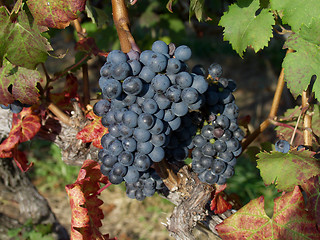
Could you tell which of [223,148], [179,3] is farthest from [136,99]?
[179,3]

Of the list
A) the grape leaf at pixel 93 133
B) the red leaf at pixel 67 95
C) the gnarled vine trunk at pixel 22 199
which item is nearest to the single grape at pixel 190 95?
the grape leaf at pixel 93 133

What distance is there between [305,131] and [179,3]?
4.57 ft

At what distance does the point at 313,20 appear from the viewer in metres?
1.09

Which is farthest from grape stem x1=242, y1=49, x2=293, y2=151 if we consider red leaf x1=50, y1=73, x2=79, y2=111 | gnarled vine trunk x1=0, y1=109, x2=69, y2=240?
gnarled vine trunk x1=0, y1=109, x2=69, y2=240

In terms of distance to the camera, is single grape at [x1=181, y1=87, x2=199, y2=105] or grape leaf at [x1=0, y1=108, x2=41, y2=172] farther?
grape leaf at [x1=0, y1=108, x2=41, y2=172]

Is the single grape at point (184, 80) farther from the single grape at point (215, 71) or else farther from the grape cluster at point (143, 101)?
the single grape at point (215, 71)

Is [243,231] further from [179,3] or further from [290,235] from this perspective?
[179,3]

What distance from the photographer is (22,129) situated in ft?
4.95

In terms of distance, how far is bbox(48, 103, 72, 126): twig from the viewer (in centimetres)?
158

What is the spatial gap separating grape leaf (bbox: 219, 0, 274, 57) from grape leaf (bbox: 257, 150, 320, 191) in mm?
388

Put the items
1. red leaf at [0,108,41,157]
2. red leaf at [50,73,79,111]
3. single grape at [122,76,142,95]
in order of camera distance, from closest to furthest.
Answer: single grape at [122,76,142,95], red leaf at [0,108,41,157], red leaf at [50,73,79,111]

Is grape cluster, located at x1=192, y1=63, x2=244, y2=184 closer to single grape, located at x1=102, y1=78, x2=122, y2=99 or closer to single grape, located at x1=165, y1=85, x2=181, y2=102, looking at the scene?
single grape, located at x1=165, y1=85, x2=181, y2=102

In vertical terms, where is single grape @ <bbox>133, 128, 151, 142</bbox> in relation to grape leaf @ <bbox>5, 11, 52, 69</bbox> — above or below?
below

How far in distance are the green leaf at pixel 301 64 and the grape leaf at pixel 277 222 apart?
35 centimetres
